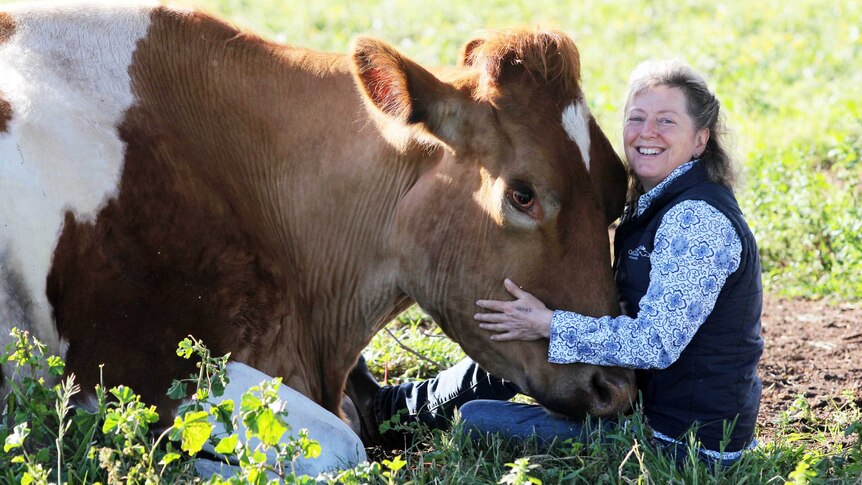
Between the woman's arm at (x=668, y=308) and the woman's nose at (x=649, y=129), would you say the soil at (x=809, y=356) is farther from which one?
the woman's nose at (x=649, y=129)

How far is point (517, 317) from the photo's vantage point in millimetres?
4250

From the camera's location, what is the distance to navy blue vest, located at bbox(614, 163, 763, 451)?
4.27 m

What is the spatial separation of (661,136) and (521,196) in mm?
654

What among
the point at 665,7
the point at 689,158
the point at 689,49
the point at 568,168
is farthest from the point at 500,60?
the point at 665,7

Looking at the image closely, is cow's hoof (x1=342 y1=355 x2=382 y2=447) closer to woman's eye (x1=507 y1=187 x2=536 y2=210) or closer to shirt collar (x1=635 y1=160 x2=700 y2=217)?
woman's eye (x1=507 y1=187 x2=536 y2=210)

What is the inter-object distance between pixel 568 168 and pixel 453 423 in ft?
3.51

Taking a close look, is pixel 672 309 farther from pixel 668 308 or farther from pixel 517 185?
pixel 517 185

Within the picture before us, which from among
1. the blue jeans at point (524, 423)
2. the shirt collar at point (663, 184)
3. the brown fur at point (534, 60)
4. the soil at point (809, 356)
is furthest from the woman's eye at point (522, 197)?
the soil at point (809, 356)

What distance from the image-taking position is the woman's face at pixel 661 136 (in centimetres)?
444

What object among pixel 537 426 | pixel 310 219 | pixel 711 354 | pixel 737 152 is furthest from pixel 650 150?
pixel 737 152

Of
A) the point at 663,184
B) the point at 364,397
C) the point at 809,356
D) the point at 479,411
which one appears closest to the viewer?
the point at 663,184

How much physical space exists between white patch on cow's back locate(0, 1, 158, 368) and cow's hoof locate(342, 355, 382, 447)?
1588mm

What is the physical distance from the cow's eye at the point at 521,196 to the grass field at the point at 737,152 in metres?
0.68

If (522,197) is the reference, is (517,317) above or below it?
below
